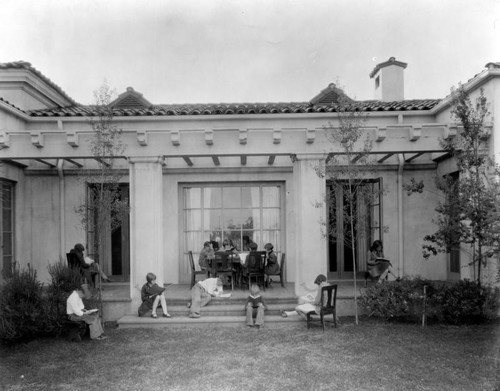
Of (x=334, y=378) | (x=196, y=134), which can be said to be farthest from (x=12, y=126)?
(x=334, y=378)

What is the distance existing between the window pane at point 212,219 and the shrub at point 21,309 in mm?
4982

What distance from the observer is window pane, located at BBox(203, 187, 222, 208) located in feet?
38.9

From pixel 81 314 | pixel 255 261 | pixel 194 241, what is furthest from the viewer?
pixel 194 241

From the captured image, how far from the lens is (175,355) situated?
21.2ft

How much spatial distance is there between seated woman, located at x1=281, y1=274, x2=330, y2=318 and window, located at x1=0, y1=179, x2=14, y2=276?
6870 mm

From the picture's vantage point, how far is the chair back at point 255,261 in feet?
32.2

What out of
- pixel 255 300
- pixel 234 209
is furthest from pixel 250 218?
pixel 255 300

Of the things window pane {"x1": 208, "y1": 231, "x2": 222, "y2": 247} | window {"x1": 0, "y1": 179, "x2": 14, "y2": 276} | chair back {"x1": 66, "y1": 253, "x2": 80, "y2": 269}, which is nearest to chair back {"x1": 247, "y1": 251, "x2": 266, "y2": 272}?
window pane {"x1": 208, "y1": 231, "x2": 222, "y2": 247}

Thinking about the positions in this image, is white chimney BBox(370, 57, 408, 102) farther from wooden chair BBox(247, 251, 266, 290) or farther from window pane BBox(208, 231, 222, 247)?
wooden chair BBox(247, 251, 266, 290)

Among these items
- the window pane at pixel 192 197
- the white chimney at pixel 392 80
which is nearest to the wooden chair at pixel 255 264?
the window pane at pixel 192 197

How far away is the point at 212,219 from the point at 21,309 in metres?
5.58

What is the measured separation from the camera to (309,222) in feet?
29.3

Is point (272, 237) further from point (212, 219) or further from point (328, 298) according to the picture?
point (328, 298)

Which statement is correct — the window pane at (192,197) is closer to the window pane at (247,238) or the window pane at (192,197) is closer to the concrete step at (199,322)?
the window pane at (247,238)
